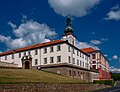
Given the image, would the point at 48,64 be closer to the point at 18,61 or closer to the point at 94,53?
the point at 18,61

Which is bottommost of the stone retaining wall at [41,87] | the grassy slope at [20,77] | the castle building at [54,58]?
the stone retaining wall at [41,87]

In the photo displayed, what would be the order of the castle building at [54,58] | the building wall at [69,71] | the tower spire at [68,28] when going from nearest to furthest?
the building wall at [69,71]
the castle building at [54,58]
the tower spire at [68,28]

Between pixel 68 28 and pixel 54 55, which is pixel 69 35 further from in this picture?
pixel 54 55

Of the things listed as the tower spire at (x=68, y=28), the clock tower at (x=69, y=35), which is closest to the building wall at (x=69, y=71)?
the clock tower at (x=69, y=35)

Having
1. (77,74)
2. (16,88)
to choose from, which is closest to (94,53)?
(77,74)

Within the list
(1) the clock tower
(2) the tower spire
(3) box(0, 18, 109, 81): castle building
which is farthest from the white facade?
(2) the tower spire

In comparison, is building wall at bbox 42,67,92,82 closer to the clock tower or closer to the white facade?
the white facade

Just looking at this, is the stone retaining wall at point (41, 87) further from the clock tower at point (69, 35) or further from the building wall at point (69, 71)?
the clock tower at point (69, 35)

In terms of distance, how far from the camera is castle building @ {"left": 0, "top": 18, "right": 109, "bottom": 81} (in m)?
61.1

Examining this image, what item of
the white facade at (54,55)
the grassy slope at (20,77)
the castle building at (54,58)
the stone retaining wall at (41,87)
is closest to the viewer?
the stone retaining wall at (41,87)

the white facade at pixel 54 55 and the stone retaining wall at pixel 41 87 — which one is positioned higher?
→ the white facade at pixel 54 55

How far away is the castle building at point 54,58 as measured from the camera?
6112cm

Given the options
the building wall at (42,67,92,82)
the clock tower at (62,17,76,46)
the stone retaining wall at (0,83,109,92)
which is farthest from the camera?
the clock tower at (62,17,76,46)

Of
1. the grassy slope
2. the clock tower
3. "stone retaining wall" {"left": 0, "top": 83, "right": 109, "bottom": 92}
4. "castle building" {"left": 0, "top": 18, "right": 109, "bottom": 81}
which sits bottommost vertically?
"stone retaining wall" {"left": 0, "top": 83, "right": 109, "bottom": 92}
